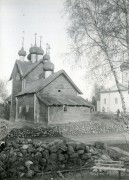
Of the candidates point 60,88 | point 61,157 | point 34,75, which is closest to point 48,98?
point 60,88

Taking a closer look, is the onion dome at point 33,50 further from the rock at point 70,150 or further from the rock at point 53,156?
the rock at point 53,156

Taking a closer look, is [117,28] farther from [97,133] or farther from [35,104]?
[35,104]

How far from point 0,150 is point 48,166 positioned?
8.18 ft

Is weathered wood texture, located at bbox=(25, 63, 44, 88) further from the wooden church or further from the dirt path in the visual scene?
the dirt path

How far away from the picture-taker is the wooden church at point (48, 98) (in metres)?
30.9

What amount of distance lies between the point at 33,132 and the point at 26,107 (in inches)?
566

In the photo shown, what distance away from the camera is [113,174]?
33.0 ft

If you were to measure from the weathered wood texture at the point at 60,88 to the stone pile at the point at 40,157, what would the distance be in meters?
21.3

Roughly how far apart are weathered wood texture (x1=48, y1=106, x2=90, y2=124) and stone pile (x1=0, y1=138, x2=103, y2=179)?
18.5 metres

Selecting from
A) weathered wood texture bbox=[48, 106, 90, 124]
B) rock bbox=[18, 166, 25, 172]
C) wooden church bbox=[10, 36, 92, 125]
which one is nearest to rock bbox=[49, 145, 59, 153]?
rock bbox=[18, 166, 25, 172]

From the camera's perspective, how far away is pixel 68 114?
31.8 m

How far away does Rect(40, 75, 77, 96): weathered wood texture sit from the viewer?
3311cm

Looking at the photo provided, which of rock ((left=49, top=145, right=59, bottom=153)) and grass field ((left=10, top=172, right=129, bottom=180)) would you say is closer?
grass field ((left=10, top=172, right=129, bottom=180))

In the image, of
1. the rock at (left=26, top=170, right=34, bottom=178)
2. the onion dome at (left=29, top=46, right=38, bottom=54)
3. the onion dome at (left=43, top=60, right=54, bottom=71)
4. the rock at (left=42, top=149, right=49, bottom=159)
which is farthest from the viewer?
the onion dome at (left=29, top=46, right=38, bottom=54)
